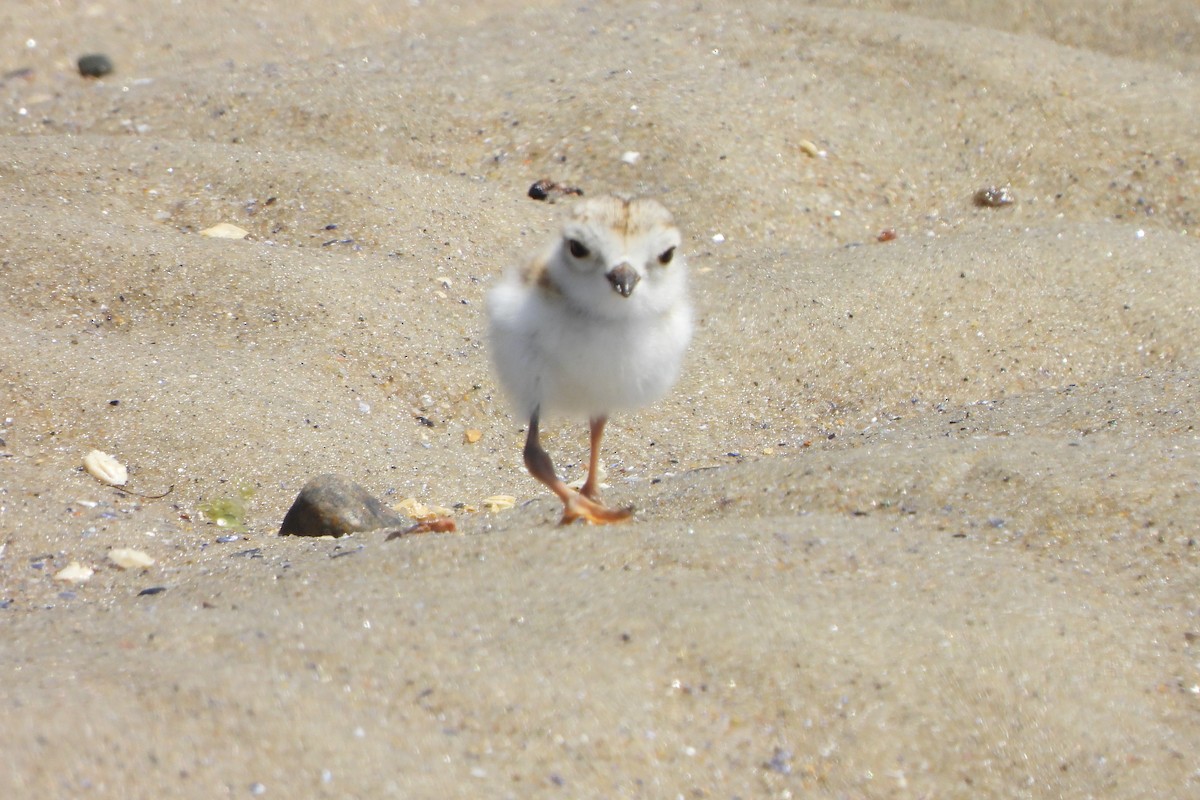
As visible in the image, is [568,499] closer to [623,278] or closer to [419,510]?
[623,278]

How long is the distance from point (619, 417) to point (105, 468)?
1.84m

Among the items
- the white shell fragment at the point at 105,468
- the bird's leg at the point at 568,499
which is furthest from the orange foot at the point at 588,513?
the white shell fragment at the point at 105,468

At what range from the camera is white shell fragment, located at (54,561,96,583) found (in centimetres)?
357

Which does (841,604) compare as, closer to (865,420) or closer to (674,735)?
(674,735)

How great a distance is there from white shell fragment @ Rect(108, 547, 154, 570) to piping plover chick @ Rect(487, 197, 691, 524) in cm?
110

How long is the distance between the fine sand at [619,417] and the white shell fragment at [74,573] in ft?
0.09

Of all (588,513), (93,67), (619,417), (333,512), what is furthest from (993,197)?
(93,67)

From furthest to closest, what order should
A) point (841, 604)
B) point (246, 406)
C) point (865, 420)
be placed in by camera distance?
1. point (865, 420)
2. point (246, 406)
3. point (841, 604)

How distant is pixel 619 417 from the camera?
5.02m

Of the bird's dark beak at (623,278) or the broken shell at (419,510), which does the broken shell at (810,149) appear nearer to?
the broken shell at (419,510)

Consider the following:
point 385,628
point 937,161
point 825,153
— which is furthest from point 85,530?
point 937,161

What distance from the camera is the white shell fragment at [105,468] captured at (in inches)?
162

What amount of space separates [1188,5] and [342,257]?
5839 mm

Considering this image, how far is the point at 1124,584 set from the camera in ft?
10.7
